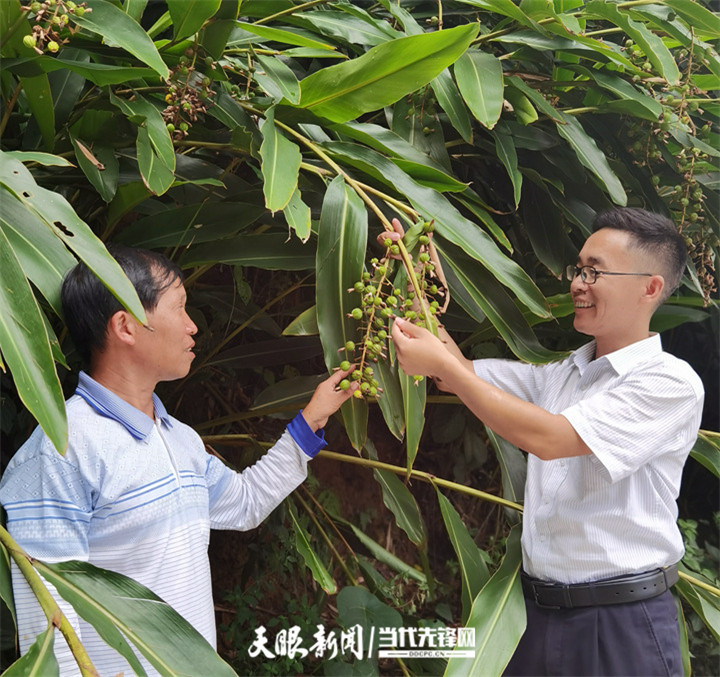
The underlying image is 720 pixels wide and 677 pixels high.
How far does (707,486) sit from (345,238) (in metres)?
1.32

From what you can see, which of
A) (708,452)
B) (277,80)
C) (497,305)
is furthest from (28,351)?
(708,452)

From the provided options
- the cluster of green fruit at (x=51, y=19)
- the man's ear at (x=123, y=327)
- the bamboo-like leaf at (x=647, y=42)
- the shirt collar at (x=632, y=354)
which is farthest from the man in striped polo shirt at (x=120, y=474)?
the bamboo-like leaf at (x=647, y=42)

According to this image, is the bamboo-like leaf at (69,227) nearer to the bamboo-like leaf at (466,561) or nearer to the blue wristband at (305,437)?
the blue wristband at (305,437)

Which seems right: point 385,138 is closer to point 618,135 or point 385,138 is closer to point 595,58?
point 595,58

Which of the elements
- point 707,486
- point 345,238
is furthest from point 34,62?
point 707,486

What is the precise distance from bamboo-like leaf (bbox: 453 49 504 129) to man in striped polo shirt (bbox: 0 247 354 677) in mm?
366

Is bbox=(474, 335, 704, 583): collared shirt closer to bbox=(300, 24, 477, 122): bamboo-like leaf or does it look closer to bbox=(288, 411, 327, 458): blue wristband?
bbox=(288, 411, 327, 458): blue wristband

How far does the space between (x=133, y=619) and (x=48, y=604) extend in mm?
76

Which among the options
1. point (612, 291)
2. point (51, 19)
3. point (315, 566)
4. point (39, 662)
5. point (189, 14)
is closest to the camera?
point (39, 662)

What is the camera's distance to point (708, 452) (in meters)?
1.14

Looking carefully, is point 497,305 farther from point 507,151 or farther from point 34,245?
point 34,245

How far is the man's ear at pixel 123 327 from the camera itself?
0.80 metres

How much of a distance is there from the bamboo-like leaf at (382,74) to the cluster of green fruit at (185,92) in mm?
112

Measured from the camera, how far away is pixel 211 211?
0.96 meters
